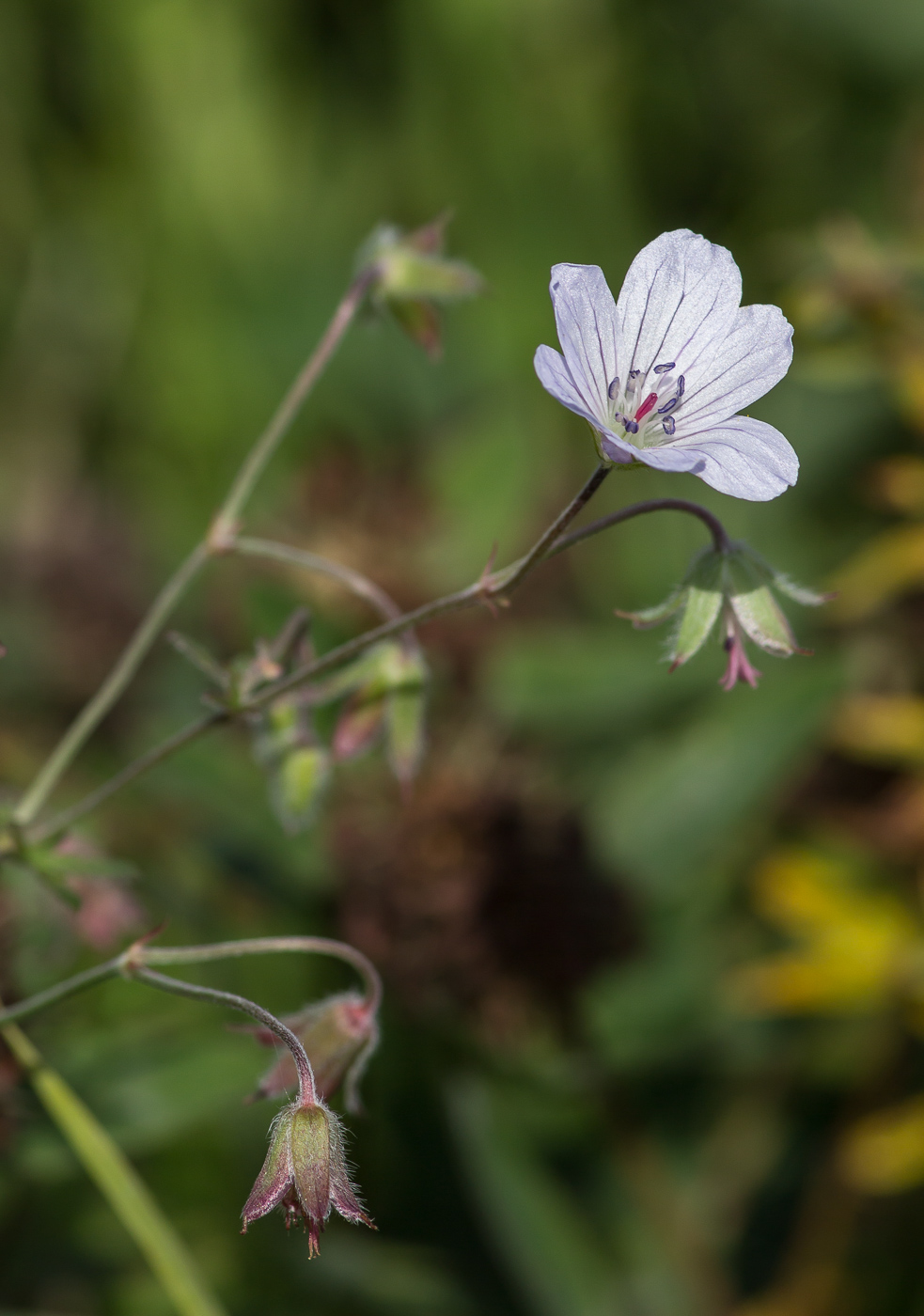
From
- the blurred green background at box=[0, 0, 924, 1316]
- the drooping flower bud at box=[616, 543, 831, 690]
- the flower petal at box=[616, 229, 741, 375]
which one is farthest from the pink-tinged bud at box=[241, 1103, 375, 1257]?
the flower petal at box=[616, 229, 741, 375]

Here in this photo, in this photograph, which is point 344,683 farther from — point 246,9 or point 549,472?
point 246,9

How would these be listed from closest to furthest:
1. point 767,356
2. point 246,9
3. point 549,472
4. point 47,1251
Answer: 1. point 767,356
2. point 47,1251
3. point 549,472
4. point 246,9

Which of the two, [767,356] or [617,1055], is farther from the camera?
[617,1055]

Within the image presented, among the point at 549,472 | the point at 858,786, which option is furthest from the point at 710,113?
the point at 858,786

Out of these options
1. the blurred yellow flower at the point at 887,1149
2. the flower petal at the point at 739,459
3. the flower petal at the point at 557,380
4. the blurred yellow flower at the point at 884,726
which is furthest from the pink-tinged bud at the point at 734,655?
the blurred yellow flower at the point at 887,1149

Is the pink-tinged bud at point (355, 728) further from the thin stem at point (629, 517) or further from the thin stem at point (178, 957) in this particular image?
the thin stem at point (629, 517)

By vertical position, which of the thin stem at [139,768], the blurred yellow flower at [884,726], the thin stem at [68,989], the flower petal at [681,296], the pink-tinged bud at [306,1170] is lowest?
the pink-tinged bud at [306,1170]

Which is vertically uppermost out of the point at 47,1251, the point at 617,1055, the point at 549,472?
the point at 549,472

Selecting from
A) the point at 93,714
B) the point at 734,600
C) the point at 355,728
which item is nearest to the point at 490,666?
the point at 355,728
